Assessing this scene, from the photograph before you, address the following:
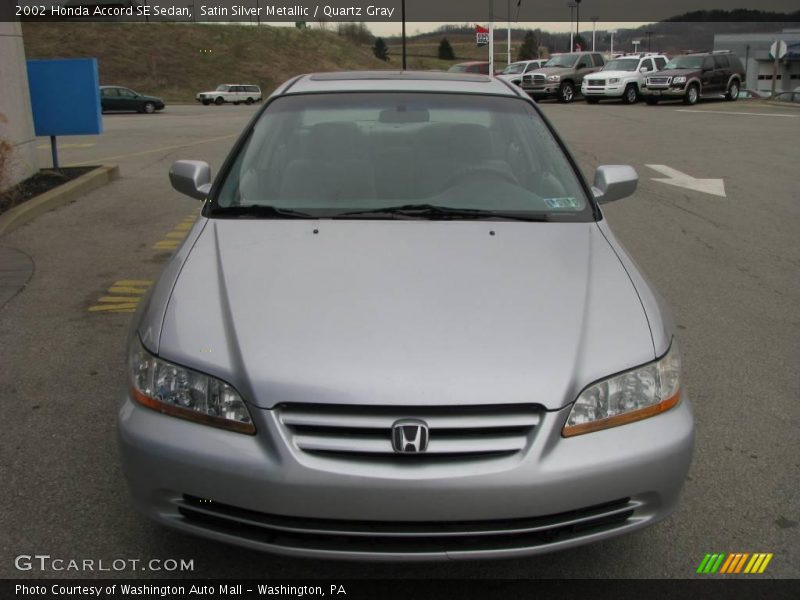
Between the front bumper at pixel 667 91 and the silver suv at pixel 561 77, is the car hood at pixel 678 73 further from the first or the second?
the silver suv at pixel 561 77

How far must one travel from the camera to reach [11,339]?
4957 mm

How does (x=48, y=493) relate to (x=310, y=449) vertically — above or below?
below

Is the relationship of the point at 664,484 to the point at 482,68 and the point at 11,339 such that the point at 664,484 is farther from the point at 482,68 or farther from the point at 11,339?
the point at 482,68

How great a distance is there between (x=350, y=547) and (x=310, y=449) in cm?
32

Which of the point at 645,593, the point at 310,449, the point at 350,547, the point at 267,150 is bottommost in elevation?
the point at 645,593

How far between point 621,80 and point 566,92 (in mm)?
3123

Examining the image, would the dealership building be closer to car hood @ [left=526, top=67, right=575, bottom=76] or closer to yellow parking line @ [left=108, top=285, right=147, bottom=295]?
car hood @ [left=526, top=67, right=575, bottom=76]

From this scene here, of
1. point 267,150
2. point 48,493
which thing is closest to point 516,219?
point 267,150

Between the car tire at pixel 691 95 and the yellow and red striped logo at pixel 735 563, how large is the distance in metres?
27.4

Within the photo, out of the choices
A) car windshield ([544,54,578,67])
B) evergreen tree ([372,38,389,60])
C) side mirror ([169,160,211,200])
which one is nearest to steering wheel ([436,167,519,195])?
side mirror ([169,160,211,200])

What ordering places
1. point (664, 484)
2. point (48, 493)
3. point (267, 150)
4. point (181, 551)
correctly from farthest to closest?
point (267, 150)
point (48, 493)
point (181, 551)
point (664, 484)

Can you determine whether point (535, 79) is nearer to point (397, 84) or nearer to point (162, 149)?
point (162, 149)

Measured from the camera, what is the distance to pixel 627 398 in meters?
2.49

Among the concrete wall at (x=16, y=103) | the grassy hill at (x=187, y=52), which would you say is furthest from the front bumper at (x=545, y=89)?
the grassy hill at (x=187, y=52)
